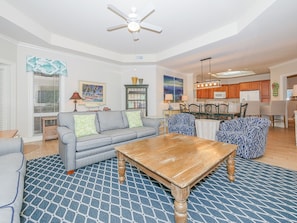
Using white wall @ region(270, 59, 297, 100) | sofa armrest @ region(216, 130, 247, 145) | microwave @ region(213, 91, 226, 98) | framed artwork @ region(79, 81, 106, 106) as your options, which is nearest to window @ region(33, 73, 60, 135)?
framed artwork @ region(79, 81, 106, 106)

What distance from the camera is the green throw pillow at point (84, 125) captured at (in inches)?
107

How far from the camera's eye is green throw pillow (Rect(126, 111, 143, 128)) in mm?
3566

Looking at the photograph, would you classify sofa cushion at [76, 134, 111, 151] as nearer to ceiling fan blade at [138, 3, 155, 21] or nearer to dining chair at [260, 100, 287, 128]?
ceiling fan blade at [138, 3, 155, 21]

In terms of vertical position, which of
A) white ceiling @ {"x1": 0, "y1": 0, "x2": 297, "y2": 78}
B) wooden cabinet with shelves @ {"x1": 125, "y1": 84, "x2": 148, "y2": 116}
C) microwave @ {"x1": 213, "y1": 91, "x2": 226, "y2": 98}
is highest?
white ceiling @ {"x1": 0, "y1": 0, "x2": 297, "y2": 78}

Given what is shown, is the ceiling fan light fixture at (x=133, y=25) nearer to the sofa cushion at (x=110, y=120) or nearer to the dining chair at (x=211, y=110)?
the sofa cushion at (x=110, y=120)

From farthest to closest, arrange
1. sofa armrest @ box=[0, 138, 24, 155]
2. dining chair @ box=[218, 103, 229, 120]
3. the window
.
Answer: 1. dining chair @ box=[218, 103, 229, 120]
2. the window
3. sofa armrest @ box=[0, 138, 24, 155]

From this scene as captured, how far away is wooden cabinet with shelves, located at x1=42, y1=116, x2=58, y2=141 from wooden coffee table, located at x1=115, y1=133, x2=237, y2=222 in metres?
3.17

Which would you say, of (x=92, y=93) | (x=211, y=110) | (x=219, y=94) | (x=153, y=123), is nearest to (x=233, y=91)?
(x=219, y=94)

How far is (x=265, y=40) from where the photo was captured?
3.60 meters

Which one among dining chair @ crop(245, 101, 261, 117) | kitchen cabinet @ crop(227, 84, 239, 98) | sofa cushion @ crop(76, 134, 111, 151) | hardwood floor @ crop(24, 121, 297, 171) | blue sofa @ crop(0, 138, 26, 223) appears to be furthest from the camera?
kitchen cabinet @ crop(227, 84, 239, 98)

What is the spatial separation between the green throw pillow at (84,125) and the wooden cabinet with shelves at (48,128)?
1.81 metres

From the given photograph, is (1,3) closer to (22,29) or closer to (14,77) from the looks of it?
(22,29)

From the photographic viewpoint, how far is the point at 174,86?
664 cm

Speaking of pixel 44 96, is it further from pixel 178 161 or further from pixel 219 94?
pixel 219 94
